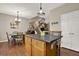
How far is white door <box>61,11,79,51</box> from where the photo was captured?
2420mm

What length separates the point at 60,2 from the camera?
2164mm

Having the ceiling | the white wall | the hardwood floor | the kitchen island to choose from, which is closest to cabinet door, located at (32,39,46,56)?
the kitchen island

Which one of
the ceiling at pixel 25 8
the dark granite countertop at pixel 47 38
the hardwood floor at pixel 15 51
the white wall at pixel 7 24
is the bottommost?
the hardwood floor at pixel 15 51

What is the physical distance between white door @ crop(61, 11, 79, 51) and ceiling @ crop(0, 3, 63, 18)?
391 millimetres

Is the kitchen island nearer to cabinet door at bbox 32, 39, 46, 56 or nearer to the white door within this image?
cabinet door at bbox 32, 39, 46, 56

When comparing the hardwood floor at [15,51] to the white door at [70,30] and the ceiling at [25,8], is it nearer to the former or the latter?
the white door at [70,30]

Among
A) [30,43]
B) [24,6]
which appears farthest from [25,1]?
[30,43]

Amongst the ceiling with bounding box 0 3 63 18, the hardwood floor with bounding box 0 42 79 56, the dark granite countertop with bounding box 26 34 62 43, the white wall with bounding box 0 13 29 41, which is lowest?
the hardwood floor with bounding box 0 42 79 56

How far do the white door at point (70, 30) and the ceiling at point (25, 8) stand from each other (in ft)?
1.28

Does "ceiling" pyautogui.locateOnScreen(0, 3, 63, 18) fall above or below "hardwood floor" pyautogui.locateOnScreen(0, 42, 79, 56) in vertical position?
above

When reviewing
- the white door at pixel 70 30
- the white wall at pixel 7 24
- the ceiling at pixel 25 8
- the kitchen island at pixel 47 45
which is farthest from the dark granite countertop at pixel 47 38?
the ceiling at pixel 25 8

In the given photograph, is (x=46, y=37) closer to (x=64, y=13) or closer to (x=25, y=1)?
(x=64, y=13)

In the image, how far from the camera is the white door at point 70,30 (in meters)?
2.42

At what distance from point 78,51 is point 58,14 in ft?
3.14
